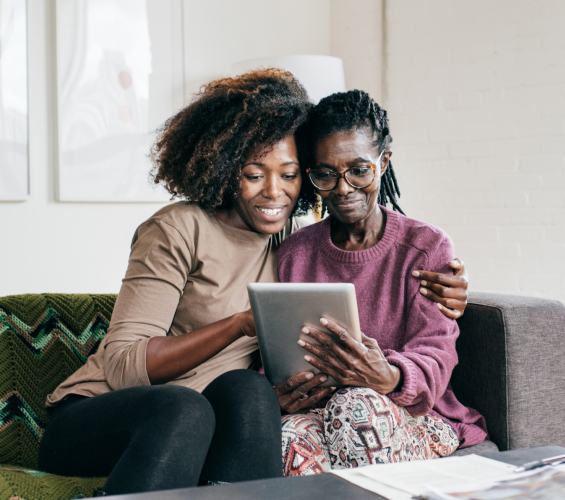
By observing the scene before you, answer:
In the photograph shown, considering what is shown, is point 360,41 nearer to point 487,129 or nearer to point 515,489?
point 487,129

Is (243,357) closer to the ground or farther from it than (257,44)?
closer to the ground

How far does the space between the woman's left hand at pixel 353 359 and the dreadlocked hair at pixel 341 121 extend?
0.48 metres

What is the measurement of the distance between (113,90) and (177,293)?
1526mm

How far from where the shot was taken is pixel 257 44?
9.87ft

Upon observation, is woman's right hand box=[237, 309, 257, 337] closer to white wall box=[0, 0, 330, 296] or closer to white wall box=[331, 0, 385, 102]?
white wall box=[0, 0, 330, 296]

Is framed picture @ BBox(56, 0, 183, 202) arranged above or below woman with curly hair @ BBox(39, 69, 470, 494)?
above

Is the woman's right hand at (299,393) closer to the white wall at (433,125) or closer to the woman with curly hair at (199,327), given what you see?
the woman with curly hair at (199,327)

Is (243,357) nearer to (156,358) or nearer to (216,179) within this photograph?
(156,358)

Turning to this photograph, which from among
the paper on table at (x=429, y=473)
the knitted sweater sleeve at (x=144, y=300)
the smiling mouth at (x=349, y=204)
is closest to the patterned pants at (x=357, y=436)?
the paper on table at (x=429, y=473)

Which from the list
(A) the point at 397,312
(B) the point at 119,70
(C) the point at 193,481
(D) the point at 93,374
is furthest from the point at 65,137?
(C) the point at 193,481

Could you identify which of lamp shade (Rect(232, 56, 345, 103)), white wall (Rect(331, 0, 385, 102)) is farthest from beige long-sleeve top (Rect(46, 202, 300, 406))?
white wall (Rect(331, 0, 385, 102))

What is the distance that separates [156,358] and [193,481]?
0.92 feet

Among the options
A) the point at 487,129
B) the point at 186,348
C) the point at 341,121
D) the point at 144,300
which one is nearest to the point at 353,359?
the point at 186,348

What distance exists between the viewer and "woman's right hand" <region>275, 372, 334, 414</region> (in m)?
1.19
